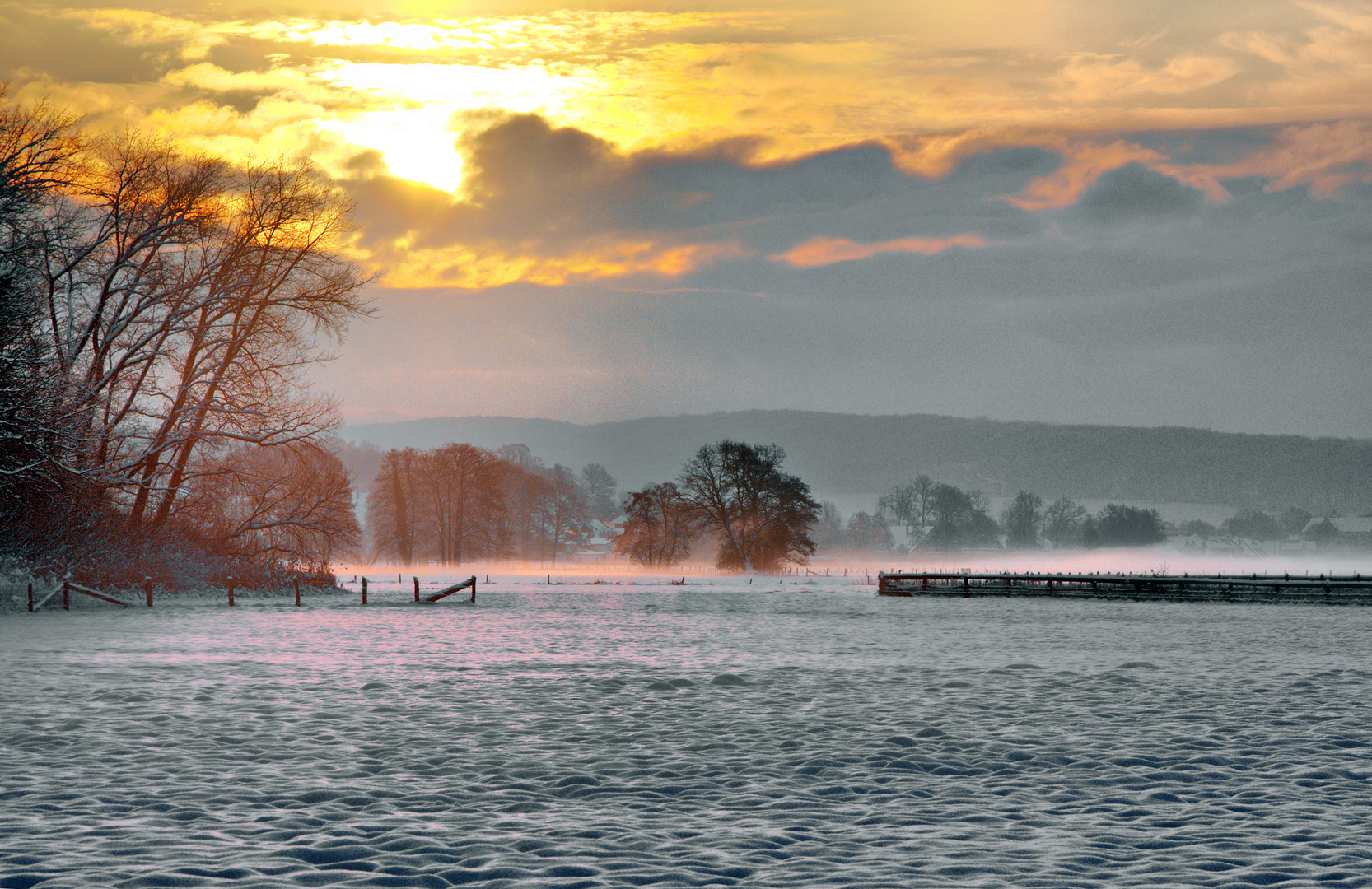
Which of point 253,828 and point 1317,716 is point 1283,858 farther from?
point 1317,716

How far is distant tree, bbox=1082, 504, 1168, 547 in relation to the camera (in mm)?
169250

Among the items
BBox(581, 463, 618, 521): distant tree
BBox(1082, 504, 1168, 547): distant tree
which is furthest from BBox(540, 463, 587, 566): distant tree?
BBox(1082, 504, 1168, 547): distant tree

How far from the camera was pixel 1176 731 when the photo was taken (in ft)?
39.3

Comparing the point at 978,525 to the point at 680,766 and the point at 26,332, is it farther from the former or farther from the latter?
the point at 680,766

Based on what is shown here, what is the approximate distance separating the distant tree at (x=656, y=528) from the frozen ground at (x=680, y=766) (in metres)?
73.0

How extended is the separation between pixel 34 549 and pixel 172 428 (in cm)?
779

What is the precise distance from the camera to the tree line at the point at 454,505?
105000 millimetres

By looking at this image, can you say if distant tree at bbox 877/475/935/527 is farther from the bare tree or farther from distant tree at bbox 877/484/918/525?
the bare tree

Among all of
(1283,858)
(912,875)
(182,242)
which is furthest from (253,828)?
(182,242)

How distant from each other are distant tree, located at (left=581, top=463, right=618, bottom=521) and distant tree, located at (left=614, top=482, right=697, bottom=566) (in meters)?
61.7

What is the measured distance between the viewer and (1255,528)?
192875mm

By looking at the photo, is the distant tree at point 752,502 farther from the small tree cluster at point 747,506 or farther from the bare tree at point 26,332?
the bare tree at point 26,332

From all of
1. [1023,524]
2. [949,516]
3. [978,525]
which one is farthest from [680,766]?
[1023,524]

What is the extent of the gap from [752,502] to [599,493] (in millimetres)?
81905
